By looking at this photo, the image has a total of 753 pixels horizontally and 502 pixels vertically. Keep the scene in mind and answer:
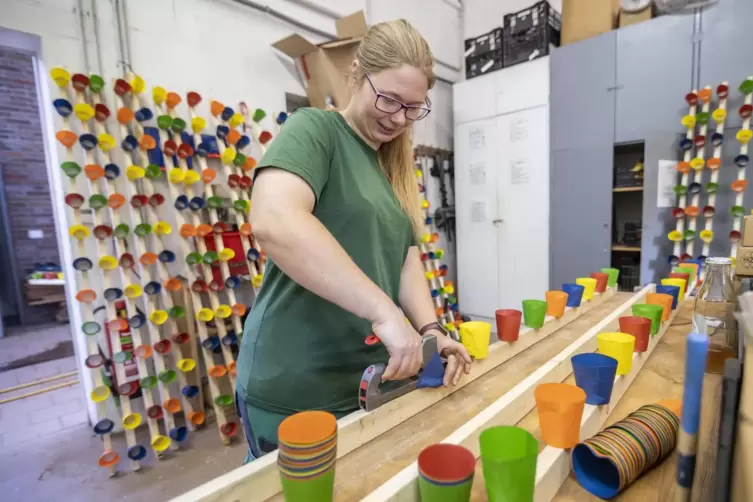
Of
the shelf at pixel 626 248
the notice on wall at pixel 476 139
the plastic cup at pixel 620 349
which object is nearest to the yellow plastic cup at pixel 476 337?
the plastic cup at pixel 620 349

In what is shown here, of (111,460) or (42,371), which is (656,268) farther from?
(42,371)

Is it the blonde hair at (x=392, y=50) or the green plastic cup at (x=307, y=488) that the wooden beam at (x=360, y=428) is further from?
the blonde hair at (x=392, y=50)

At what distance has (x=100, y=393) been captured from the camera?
2.07 metres

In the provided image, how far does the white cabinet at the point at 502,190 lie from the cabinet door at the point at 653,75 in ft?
1.95

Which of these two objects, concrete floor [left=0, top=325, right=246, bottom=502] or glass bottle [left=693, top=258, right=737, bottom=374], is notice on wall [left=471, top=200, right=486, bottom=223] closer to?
concrete floor [left=0, top=325, right=246, bottom=502]

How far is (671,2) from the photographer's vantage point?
→ 2.89 m

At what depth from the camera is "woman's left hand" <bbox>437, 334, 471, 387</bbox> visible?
93 centimetres

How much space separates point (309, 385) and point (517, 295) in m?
3.38

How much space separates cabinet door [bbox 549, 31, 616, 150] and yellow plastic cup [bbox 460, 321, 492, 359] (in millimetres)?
2945

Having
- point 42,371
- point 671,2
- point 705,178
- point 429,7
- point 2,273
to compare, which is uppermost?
point 429,7

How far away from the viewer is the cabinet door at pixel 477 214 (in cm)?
396

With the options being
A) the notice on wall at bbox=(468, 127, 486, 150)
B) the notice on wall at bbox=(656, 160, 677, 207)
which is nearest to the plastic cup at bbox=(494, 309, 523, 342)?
Result: the notice on wall at bbox=(656, 160, 677, 207)

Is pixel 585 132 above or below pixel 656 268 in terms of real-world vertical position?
above

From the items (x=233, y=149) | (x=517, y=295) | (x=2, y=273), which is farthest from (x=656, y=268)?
(x=2, y=273)
